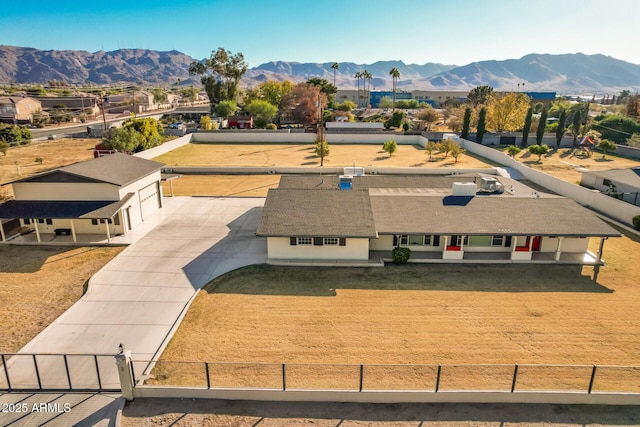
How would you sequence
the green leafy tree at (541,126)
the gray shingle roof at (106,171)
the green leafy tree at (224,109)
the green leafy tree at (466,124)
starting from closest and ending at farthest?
the gray shingle roof at (106,171) < the green leafy tree at (541,126) < the green leafy tree at (466,124) < the green leafy tree at (224,109)

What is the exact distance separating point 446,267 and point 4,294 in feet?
84.2

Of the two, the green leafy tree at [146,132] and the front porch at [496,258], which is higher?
the green leafy tree at [146,132]

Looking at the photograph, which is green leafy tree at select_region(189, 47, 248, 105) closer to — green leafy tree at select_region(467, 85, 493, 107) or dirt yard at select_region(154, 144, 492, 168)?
dirt yard at select_region(154, 144, 492, 168)

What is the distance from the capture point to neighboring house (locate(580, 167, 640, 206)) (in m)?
35.9

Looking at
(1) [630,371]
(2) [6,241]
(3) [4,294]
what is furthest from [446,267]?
(2) [6,241]

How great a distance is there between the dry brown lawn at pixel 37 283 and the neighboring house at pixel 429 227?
11.0 m

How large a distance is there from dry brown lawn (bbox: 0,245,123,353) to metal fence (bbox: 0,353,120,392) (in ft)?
6.63

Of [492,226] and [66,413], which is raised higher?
[492,226]

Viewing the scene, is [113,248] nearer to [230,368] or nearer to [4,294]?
[4,294]

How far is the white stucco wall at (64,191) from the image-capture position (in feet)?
93.8

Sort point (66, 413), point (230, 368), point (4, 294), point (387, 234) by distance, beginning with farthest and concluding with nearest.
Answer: point (387, 234)
point (4, 294)
point (230, 368)
point (66, 413)

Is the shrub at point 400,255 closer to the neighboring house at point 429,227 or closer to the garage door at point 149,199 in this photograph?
the neighboring house at point 429,227

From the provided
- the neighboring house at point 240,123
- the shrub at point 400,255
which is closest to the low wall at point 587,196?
the shrub at point 400,255

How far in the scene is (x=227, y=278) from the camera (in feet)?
76.5
